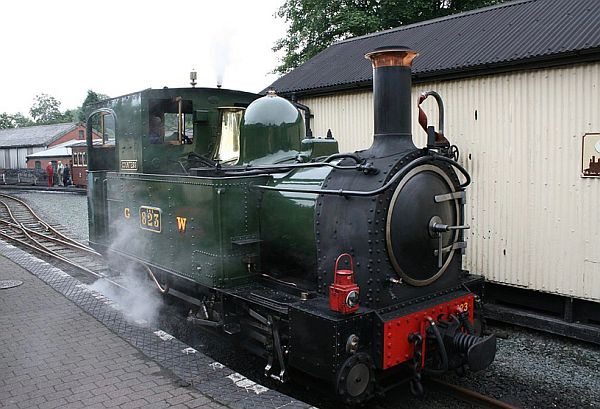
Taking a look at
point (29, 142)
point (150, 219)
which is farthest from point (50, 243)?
point (29, 142)

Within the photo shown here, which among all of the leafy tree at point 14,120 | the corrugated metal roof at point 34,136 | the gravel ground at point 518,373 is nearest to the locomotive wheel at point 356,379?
the gravel ground at point 518,373

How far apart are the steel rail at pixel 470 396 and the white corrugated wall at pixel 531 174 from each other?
7.96ft

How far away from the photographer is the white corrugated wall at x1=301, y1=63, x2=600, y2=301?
5.96 meters

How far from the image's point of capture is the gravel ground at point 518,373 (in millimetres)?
4555

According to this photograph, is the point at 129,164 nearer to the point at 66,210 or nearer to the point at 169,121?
the point at 169,121

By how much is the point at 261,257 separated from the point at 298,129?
1.51m

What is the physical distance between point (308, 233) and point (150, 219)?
2420 millimetres

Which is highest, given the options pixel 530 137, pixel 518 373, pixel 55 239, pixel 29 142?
pixel 29 142

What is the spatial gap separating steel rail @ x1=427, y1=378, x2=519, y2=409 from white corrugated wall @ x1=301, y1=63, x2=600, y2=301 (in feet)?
7.96

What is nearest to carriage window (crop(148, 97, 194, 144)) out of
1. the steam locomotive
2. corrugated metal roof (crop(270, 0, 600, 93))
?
the steam locomotive

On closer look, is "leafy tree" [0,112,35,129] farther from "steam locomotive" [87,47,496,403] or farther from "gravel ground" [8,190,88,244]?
"steam locomotive" [87,47,496,403]

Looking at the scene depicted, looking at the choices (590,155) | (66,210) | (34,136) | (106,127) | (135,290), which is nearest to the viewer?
(590,155)

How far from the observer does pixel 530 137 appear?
21.1ft

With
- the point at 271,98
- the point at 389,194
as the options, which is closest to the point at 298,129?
the point at 271,98
